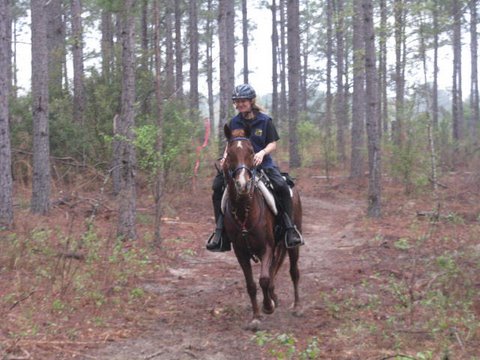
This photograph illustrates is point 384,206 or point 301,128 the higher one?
point 301,128

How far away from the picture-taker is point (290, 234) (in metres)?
7.51

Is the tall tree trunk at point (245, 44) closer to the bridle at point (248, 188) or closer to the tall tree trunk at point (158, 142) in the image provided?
the tall tree trunk at point (158, 142)

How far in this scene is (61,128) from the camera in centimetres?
1738

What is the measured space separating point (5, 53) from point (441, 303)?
939cm

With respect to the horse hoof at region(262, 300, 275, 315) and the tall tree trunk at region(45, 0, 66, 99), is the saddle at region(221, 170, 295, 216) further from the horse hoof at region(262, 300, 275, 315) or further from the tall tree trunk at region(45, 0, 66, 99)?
the tall tree trunk at region(45, 0, 66, 99)

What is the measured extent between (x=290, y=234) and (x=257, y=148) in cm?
128

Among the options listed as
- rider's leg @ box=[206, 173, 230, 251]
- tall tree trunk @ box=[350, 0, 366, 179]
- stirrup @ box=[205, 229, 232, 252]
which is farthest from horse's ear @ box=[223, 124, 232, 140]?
tall tree trunk @ box=[350, 0, 366, 179]

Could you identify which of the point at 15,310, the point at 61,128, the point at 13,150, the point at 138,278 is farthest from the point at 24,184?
the point at 15,310

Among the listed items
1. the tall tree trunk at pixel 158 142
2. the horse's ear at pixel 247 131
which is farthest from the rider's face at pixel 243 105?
the tall tree trunk at pixel 158 142

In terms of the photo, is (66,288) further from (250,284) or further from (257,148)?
(257,148)

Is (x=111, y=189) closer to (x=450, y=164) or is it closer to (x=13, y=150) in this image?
(x=13, y=150)

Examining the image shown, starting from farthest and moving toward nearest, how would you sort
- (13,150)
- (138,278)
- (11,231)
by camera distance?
(13,150) < (11,231) < (138,278)

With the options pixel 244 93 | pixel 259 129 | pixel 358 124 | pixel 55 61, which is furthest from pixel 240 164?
pixel 358 124

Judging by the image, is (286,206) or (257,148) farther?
(286,206)
